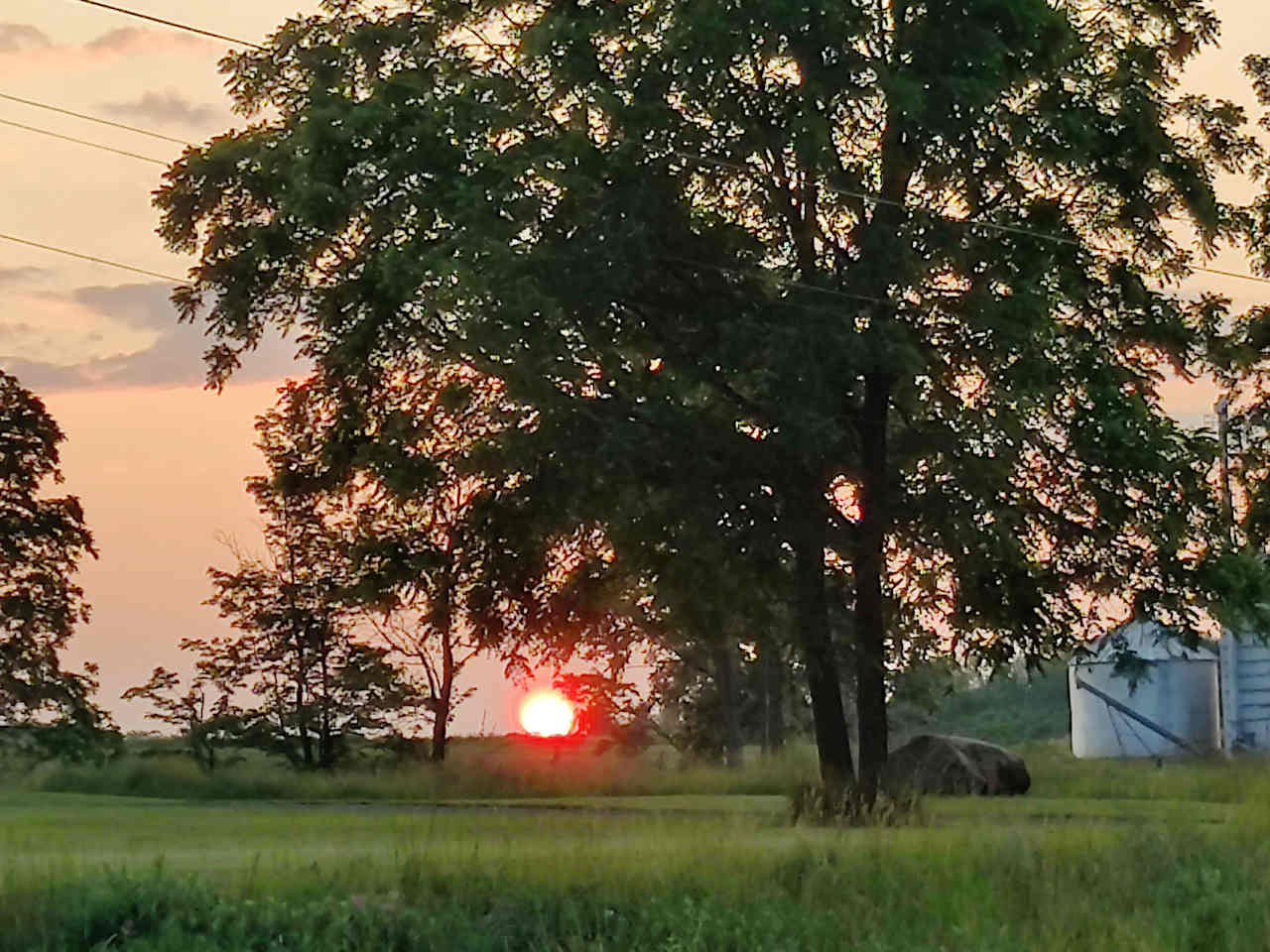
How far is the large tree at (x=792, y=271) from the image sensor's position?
81.8 ft

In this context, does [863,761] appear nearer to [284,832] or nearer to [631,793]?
[284,832]

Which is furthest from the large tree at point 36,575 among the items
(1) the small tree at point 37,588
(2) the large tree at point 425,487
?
(2) the large tree at point 425,487

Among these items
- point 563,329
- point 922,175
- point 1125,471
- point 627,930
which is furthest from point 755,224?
point 627,930

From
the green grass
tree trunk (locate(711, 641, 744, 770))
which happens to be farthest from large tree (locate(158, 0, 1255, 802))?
tree trunk (locate(711, 641, 744, 770))

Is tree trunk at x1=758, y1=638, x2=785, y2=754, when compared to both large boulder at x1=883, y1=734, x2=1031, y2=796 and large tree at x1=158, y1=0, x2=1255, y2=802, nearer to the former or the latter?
large boulder at x1=883, y1=734, x2=1031, y2=796

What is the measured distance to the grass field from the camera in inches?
604

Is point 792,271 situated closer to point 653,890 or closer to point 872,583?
point 872,583

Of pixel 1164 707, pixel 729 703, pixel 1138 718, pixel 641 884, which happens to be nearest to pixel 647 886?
pixel 641 884

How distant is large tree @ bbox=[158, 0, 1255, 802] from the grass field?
5.02 meters

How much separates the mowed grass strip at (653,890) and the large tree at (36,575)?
21.5m

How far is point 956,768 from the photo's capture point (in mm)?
35031

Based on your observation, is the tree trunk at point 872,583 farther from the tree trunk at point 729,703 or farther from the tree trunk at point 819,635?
the tree trunk at point 729,703

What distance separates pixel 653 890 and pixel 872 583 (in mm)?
12011

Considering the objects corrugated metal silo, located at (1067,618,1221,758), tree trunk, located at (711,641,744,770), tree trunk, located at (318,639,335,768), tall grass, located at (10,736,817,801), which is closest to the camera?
tall grass, located at (10,736,817,801)
